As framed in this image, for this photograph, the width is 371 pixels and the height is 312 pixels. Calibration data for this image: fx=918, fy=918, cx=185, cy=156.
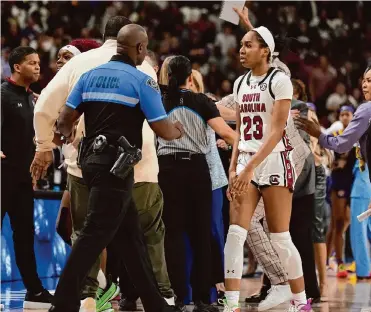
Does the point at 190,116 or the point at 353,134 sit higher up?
the point at 190,116

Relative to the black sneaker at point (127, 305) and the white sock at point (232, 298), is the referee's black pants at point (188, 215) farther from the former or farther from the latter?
the white sock at point (232, 298)

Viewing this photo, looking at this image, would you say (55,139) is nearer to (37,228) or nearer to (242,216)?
(242,216)

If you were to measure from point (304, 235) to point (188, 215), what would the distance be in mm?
1217

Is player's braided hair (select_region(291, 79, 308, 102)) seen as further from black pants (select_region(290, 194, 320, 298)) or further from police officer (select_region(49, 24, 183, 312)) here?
police officer (select_region(49, 24, 183, 312))

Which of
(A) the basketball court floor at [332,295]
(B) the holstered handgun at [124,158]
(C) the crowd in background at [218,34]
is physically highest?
(C) the crowd in background at [218,34]

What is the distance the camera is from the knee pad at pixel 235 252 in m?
6.22

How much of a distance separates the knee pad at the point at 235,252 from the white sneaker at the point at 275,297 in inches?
41.0

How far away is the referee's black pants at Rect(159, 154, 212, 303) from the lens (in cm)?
694

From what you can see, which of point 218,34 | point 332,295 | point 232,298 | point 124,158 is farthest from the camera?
point 218,34

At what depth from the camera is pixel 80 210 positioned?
20.0ft

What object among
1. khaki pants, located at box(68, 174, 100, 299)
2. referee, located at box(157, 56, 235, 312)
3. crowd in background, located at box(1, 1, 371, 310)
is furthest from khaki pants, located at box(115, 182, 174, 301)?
crowd in background, located at box(1, 1, 371, 310)

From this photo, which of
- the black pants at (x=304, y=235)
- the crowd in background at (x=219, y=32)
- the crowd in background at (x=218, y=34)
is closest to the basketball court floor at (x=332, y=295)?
the black pants at (x=304, y=235)

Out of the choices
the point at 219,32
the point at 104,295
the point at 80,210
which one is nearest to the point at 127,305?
the point at 104,295

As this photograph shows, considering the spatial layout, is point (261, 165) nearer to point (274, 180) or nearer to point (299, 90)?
point (274, 180)
